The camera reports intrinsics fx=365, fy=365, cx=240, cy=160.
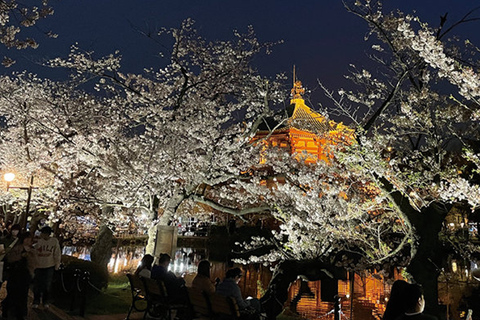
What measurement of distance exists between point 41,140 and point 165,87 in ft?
23.1

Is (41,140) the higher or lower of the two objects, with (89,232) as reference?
higher

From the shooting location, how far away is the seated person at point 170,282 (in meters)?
6.55

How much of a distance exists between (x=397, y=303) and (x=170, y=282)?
4.37 m

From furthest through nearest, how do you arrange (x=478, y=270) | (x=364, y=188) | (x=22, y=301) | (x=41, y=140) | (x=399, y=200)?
(x=41, y=140) < (x=364, y=188) < (x=399, y=200) < (x=22, y=301) < (x=478, y=270)

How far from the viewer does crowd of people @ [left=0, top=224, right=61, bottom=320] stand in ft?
18.5

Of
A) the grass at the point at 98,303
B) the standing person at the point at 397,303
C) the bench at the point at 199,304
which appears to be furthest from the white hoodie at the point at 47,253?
the standing person at the point at 397,303

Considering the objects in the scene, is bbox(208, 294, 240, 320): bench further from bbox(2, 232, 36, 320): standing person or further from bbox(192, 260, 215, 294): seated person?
bbox(2, 232, 36, 320): standing person

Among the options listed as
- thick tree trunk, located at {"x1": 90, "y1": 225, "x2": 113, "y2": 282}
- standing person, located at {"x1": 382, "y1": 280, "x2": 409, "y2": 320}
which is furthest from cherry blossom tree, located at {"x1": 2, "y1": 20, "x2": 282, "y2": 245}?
standing person, located at {"x1": 382, "y1": 280, "x2": 409, "y2": 320}

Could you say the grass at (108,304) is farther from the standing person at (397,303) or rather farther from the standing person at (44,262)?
the standing person at (397,303)

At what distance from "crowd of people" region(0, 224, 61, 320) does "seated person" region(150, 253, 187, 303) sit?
2.00 m

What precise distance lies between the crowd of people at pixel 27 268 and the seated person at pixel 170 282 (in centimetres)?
200

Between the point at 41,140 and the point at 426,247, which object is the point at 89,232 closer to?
the point at 41,140

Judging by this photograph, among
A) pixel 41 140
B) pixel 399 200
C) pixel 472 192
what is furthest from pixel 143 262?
pixel 41 140

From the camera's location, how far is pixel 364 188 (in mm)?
15195
